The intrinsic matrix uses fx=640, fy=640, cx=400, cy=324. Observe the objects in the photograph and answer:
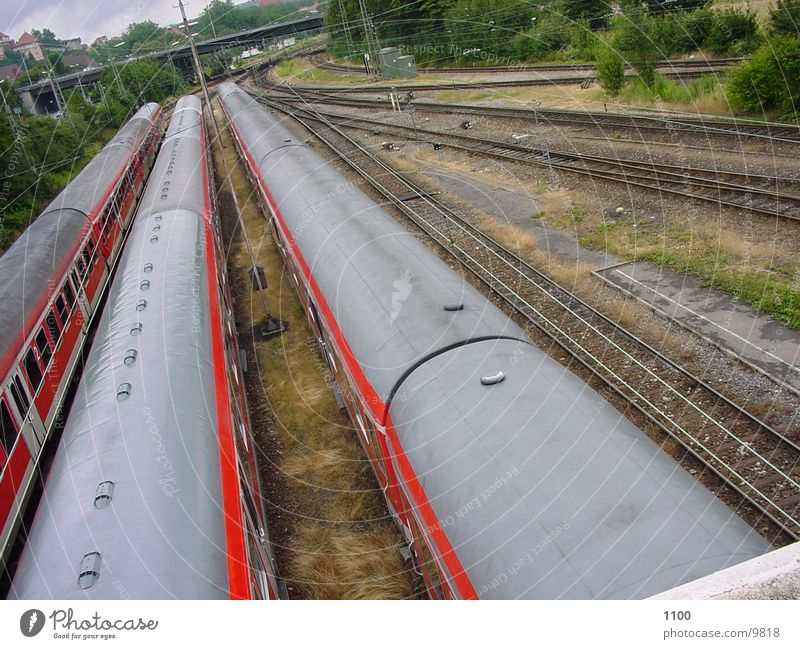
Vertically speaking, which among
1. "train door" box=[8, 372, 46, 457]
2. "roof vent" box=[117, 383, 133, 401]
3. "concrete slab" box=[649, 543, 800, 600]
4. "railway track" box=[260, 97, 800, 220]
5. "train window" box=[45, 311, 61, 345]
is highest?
"concrete slab" box=[649, 543, 800, 600]

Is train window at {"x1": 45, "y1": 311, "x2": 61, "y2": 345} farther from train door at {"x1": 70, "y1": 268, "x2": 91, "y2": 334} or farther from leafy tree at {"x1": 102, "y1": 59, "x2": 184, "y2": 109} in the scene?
leafy tree at {"x1": 102, "y1": 59, "x2": 184, "y2": 109}

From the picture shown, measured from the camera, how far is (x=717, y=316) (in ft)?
40.3

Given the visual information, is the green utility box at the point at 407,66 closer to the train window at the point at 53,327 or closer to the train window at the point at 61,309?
the train window at the point at 61,309

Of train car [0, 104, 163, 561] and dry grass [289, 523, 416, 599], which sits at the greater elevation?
train car [0, 104, 163, 561]

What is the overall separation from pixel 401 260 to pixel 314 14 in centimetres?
8086

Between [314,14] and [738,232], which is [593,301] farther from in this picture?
[314,14]

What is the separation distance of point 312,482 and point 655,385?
6063 mm

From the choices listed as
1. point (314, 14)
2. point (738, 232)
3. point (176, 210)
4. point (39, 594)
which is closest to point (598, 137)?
point (738, 232)

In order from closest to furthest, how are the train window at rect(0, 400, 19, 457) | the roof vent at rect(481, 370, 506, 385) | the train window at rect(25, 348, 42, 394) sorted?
the roof vent at rect(481, 370, 506, 385) < the train window at rect(0, 400, 19, 457) < the train window at rect(25, 348, 42, 394)

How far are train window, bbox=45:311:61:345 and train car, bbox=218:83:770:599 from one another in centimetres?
691

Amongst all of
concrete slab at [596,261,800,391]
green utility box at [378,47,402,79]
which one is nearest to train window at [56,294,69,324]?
concrete slab at [596,261,800,391]

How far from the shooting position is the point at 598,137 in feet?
79.0

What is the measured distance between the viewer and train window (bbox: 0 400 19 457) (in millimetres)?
9695
